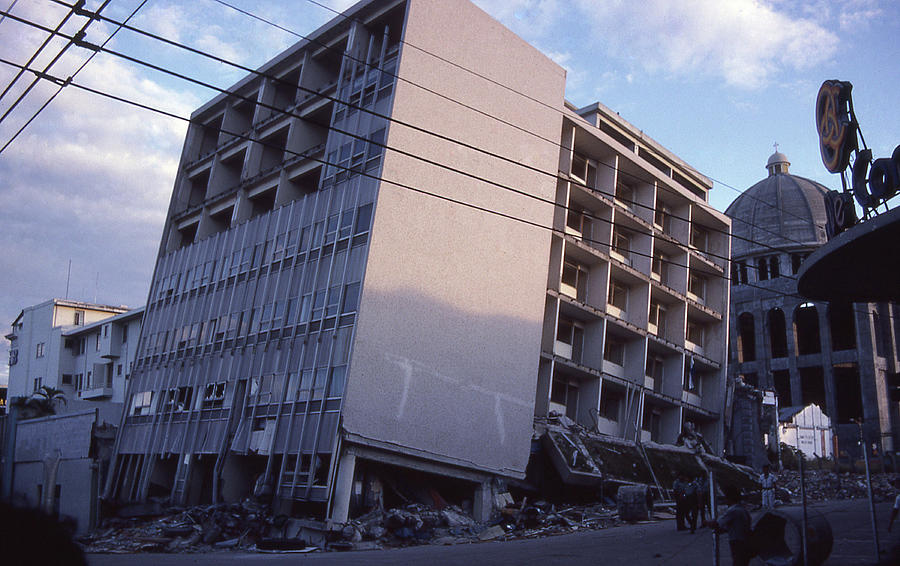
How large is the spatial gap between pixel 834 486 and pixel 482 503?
739 inches

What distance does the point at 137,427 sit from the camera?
3903cm

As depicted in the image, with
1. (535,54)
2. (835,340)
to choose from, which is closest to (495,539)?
(535,54)

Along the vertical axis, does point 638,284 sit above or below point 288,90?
below

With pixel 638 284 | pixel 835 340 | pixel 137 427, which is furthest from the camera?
pixel 835 340

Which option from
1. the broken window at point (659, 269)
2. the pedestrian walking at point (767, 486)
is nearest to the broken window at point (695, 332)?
the broken window at point (659, 269)

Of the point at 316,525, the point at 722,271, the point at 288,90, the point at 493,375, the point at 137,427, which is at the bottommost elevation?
the point at 316,525

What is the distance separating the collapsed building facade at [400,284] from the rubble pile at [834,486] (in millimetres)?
6851

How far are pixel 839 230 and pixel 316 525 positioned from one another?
58.8ft

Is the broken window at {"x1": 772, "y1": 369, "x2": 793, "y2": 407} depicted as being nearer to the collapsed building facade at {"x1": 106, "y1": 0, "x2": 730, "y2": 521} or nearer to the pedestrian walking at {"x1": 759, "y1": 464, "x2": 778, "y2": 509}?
the collapsed building facade at {"x1": 106, "y1": 0, "x2": 730, "y2": 521}

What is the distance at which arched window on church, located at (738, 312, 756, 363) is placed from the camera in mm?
81938

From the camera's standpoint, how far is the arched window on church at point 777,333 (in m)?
79.6

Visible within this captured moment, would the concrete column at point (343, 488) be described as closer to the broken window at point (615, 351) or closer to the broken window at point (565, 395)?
the broken window at point (565, 395)

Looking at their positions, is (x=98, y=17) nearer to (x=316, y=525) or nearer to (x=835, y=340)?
(x=316, y=525)

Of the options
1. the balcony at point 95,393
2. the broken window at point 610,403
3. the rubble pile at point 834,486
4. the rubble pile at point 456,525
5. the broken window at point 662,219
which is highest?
the broken window at point 662,219
